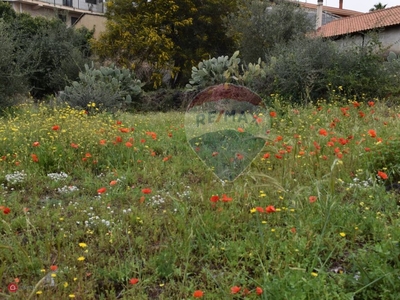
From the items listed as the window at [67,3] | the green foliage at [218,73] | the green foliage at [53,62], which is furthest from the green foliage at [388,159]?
the window at [67,3]

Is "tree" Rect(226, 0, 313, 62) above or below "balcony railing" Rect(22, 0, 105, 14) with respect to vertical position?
below

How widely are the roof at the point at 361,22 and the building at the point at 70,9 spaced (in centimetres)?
1357

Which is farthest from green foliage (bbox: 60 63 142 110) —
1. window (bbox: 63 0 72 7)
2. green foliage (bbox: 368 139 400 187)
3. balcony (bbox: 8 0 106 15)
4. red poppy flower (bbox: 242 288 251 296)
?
window (bbox: 63 0 72 7)

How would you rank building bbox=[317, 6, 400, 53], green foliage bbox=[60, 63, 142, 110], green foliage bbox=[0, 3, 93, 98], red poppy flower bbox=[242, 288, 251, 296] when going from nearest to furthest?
1. red poppy flower bbox=[242, 288, 251, 296]
2. green foliage bbox=[60, 63, 142, 110]
3. green foliage bbox=[0, 3, 93, 98]
4. building bbox=[317, 6, 400, 53]

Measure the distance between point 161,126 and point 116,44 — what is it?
13.2 m

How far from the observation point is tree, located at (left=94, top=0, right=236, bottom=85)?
1920cm

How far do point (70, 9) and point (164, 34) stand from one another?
15618 millimetres

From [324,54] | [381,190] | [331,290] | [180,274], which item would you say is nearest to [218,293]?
[180,274]

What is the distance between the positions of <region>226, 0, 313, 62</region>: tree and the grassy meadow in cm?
1282

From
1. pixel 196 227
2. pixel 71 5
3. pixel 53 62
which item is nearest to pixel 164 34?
pixel 53 62

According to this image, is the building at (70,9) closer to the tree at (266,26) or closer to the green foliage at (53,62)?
the green foliage at (53,62)

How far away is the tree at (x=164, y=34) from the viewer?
19203mm

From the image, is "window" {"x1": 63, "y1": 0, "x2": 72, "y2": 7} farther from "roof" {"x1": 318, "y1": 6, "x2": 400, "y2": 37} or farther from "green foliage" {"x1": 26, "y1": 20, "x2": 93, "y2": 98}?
"roof" {"x1": 318, "y1": 6, "x2": 400, "y2": 37}

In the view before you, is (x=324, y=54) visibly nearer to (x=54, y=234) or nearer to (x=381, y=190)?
(x=381, y=190)
